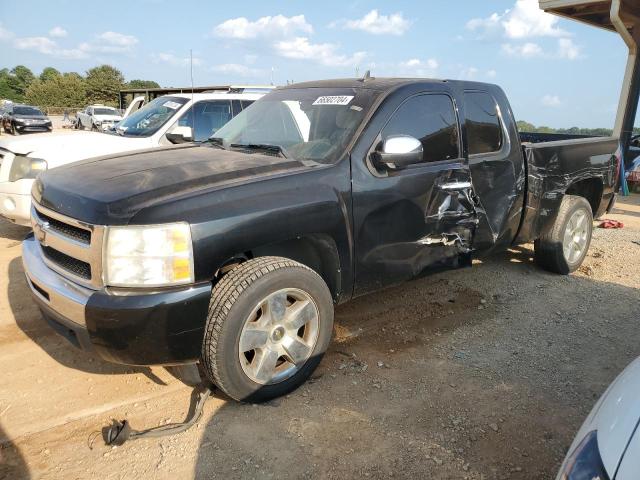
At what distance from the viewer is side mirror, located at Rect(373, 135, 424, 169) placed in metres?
3.18

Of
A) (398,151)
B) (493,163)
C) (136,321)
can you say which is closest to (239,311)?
(136,321)

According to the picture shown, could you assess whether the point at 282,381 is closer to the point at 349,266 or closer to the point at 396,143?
the point at 349,266

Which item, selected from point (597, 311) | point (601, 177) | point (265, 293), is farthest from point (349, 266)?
point (601, 177)

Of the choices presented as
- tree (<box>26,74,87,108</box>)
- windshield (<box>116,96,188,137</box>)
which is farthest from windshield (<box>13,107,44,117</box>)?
tree (<box>26,74,87,108</box>)

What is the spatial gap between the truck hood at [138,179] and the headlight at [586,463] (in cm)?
201

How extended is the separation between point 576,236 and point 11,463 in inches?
213

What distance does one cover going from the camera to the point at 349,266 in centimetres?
324

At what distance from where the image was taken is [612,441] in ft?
4.63

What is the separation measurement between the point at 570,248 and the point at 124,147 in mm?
5355

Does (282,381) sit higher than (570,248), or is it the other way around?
(570,248)

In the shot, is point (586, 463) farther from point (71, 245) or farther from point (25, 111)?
point (25, 111)

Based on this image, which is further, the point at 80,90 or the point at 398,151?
the point at 80,90

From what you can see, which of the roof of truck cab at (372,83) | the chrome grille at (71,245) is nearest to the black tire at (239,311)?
the chrome grille at (71,245)

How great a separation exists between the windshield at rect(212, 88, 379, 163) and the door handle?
839 mm
